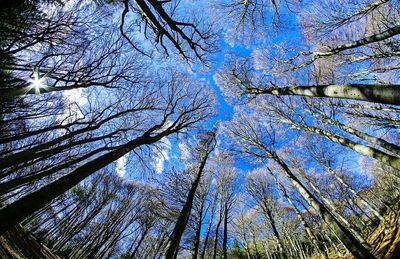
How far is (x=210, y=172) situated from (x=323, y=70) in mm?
8281

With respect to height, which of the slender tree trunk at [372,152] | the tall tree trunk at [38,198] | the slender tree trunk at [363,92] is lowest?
the tall tree trunk at [38,198]

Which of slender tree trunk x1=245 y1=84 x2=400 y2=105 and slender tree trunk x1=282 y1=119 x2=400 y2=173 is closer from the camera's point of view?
slender tree trunk x1=245 y1=84 x2=400 y2=105

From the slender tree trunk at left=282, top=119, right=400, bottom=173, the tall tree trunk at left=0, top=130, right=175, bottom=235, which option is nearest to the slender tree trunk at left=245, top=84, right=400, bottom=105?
the slender tree trunk at left=282, top=119, right=400, bottom=173

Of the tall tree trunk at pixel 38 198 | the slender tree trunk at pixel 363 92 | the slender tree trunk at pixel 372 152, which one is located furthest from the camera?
the slender tree trunk at pixel 372 152

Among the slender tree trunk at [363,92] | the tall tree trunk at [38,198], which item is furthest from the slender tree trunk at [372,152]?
the tall tree trunk at [38,198]

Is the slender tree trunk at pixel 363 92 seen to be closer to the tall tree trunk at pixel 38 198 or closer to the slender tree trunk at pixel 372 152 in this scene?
the slender tree trunk at pixel 372 152

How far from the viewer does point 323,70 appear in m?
7.70

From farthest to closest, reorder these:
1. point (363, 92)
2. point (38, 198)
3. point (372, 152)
→ point (372, 152) → point (38, 198) → point (363, 92)

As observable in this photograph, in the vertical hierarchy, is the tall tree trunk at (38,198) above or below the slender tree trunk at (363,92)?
below

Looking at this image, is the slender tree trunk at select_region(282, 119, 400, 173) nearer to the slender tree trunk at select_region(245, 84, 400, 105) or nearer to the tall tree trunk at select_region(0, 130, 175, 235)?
the slender tree trunk at select_region(245, 84, 400, 105)

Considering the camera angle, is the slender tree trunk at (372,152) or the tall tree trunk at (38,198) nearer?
the tall tree trunk at (38,198)

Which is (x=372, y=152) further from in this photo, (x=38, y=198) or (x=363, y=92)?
(x=38, y=198)

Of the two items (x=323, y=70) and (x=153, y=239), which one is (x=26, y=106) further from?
(x=153, y=239)

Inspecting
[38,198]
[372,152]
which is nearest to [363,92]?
[372,152]
